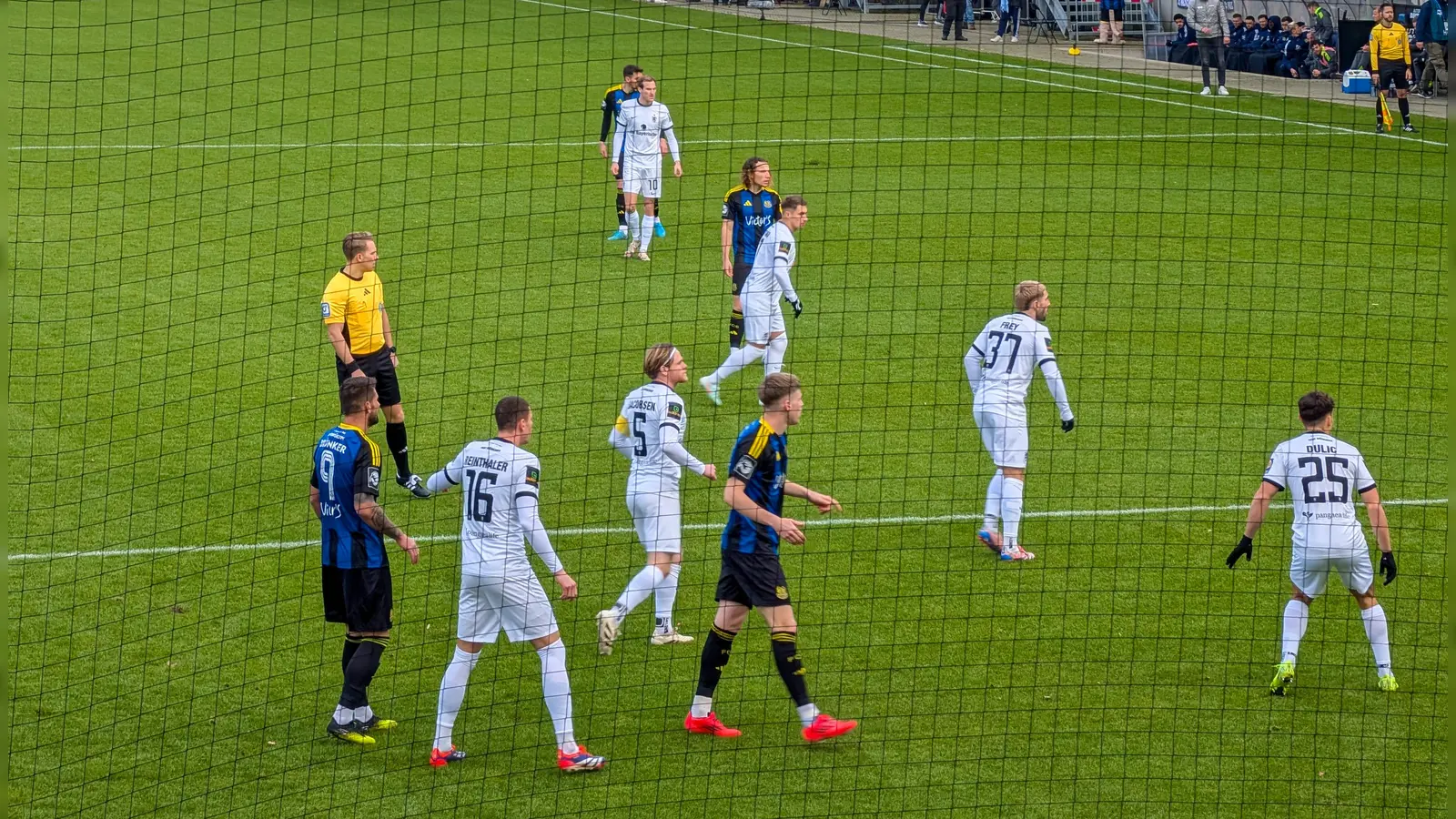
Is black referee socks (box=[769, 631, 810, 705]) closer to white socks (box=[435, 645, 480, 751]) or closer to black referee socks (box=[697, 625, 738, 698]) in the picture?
black referee socks (box=[697, 625, 738, 698])

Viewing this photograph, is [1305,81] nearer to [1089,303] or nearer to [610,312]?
[1089,303]

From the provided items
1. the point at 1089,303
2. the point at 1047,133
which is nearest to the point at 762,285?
the point at 1089,303

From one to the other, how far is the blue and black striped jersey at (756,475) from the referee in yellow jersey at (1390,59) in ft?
61.0

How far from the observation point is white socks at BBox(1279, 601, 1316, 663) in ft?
30.7

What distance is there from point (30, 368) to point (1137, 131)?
56.7 ft

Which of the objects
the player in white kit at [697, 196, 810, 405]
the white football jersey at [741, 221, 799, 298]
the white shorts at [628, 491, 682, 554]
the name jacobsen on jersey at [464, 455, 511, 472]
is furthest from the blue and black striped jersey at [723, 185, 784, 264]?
the name jacobsen on jersey at [464, 455, 511, 472]

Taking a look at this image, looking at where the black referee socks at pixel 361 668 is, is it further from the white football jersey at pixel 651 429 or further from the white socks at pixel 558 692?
the white football jersey at pixel 651 429

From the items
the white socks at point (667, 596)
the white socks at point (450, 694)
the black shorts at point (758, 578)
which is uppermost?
the black shorts at point (758, 578)

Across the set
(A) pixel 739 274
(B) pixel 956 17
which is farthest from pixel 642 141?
(B) pixel 956 17

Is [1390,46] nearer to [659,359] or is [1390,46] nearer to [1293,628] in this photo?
[1293,628]

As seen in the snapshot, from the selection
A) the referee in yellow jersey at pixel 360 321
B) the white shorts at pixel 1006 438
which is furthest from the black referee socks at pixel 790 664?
the referee in yellow jersey at pixel 360 321

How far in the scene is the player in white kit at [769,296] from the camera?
13.2m

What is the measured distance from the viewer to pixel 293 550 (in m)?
11.4

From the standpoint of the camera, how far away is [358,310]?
11.5 meters
